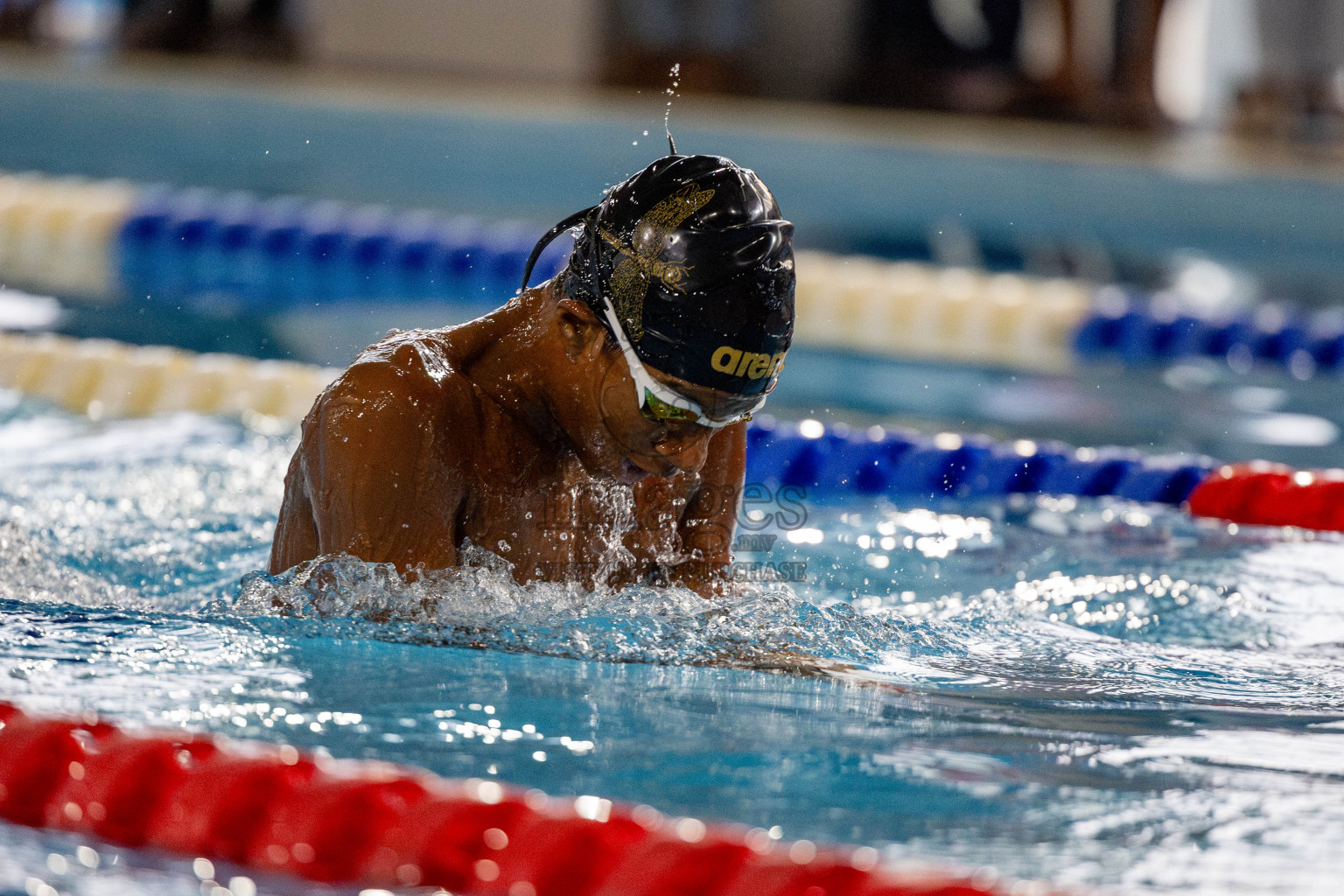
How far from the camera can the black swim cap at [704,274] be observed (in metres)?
2.25

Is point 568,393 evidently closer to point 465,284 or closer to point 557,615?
point 557,615

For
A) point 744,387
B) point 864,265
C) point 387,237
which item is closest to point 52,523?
point 744,387

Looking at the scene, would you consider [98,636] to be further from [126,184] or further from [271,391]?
[126,184]

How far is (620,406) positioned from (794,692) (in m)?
0.52

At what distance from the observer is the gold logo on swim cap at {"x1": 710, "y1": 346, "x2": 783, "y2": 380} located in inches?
89.1

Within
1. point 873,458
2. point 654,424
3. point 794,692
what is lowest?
point 794,692

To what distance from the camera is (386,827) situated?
6.34 feet

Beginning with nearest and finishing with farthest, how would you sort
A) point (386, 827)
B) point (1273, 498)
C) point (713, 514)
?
point (386, 827) < point (713, 514) < point (1273, 498)

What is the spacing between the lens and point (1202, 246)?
850 centimetres

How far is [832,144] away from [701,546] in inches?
262

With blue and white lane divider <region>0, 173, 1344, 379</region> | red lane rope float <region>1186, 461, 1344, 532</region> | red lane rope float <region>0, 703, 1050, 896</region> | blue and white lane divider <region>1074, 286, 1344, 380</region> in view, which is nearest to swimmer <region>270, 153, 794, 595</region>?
red lane rope float <region>0, 703, 1050, 896</region>

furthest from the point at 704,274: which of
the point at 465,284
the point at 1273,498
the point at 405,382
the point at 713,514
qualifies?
the point at 465,284

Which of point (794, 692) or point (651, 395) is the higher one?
point (651, 395)

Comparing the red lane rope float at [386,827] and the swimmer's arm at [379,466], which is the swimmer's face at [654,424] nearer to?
the swimmer's arm at [379,466]
